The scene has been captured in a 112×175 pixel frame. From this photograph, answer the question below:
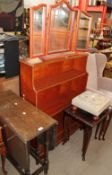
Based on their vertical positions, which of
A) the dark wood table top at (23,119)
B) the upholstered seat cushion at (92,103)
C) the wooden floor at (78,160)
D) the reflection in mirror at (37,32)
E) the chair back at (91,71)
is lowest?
the wooden floor at (78,160)

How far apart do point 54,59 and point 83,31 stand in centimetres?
56

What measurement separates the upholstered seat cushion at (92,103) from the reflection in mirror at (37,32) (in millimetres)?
666

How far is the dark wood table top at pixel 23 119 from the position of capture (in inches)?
42.8

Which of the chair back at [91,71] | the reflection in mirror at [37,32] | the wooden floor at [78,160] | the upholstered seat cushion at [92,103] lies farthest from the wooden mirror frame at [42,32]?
the wooden floor at [78,160]

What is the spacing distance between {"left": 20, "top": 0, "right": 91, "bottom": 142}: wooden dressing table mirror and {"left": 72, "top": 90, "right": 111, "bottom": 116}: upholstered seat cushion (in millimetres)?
187

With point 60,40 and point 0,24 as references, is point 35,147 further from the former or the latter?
point 0,24

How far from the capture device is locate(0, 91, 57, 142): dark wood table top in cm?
109

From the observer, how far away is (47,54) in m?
1.59

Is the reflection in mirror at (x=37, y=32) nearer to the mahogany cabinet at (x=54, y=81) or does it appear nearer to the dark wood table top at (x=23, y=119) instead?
the mahogany cabinet at (x=54, y=81)

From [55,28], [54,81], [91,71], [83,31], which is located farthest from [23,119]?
[91,71]

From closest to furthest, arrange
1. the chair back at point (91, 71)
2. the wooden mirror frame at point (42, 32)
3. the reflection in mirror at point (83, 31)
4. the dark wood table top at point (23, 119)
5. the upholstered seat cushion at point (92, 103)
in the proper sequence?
1. the dark wood table top at point (23, 119)
2. the wooden mirror frame at point (42, 32)
3. the upholstered seat cushion at point (92, 103)
4. the reflection in mirror at point (83, 31)
5. the chair back at point (91, 71)

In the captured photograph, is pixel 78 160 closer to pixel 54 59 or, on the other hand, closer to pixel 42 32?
pixel 54 59

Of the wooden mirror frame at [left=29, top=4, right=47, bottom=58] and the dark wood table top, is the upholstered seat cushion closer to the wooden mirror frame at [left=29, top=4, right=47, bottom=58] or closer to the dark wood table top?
the dark wood table top

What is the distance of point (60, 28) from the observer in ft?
5.33
